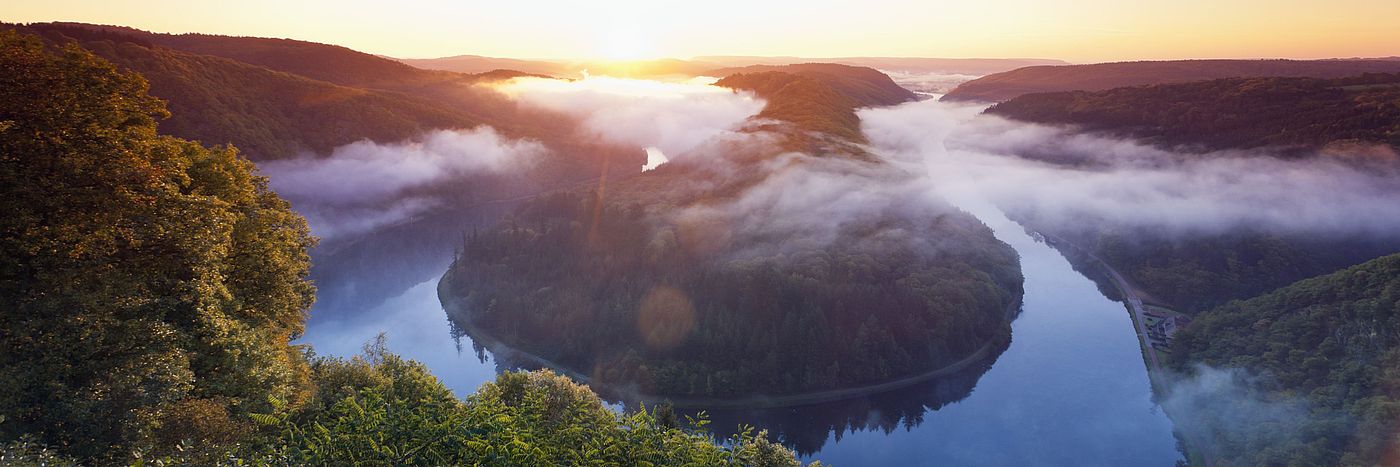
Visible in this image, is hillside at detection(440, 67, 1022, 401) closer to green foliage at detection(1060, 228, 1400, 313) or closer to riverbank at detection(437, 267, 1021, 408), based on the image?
riverbank at detection(437, 267, 1021, 408)

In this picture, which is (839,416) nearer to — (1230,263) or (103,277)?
(103,277)

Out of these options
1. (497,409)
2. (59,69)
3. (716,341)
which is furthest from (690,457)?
(716,341)

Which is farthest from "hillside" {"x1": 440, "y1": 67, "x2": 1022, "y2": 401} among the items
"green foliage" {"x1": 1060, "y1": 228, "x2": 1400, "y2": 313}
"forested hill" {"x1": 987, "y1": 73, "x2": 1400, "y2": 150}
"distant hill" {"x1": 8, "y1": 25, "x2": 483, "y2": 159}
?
"distant hill" {"x1": 8, "y1": 25, "x2": 483, "y2": 159}

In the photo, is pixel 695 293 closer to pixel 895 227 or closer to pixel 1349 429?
pixel 895 227

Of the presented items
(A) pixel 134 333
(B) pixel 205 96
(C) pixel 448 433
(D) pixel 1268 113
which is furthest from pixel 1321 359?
(B) pixel 205 96

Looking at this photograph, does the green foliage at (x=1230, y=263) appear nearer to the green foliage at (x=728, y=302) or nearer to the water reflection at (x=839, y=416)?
the green foliage at (x=728, y=302)

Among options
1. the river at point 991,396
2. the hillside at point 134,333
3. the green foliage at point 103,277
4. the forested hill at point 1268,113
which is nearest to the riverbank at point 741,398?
the river at point 991,396
